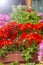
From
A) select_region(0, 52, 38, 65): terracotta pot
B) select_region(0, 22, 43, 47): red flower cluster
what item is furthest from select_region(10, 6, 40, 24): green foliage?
select_region(0, 52, 38, 65): terracotta pot

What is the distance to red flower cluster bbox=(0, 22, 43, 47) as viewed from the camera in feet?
11.2

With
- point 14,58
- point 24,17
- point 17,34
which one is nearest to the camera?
point 14,58

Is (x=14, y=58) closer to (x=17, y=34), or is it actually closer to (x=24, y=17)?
(x=17, y=34)

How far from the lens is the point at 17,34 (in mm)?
3654

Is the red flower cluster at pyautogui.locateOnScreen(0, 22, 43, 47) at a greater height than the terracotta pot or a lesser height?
greater

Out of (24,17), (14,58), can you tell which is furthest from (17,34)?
(24,17)

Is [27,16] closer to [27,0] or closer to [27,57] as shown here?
[27,57]

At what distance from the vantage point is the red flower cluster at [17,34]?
3.43m

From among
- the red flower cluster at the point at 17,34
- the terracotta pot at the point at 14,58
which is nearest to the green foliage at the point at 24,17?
the red flower cluster at the point at 17,34

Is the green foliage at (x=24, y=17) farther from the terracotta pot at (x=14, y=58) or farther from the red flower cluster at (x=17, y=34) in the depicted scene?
the terracotta pot at (x=14, y=58)

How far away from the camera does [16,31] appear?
3639mm

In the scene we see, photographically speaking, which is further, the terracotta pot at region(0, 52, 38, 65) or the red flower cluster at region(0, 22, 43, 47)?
the red flower cluster at region(0, 22, 43, 47)

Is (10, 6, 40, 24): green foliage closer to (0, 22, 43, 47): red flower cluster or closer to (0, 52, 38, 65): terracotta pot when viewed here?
(0, 22, 43, 47): red flower cluster

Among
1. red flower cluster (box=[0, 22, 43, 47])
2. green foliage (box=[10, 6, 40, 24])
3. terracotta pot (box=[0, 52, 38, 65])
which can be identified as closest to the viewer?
terracotta pot (box=[0, 52, 38, 65])
